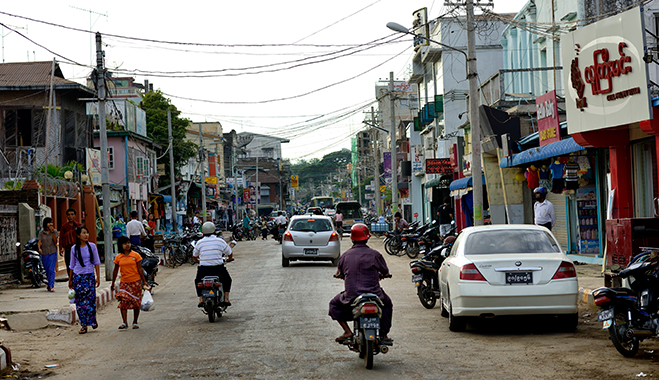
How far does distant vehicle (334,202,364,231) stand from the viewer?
4756 centimetres

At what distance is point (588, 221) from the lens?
19578 millimetres

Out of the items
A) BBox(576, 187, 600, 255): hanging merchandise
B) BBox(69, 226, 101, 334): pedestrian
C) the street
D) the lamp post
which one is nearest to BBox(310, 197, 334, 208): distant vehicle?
the lamp post

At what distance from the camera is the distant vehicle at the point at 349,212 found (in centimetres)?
4756

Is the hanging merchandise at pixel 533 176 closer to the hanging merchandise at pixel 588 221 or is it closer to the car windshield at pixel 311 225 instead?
the hanging merchandise at pixel 588 221

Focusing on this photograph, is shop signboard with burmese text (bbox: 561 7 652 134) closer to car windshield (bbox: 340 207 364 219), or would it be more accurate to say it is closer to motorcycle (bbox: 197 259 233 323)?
motorcycle (bbox: 197 259 233 323)

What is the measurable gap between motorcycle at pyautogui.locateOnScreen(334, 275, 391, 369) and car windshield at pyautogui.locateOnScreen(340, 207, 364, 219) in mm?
40218

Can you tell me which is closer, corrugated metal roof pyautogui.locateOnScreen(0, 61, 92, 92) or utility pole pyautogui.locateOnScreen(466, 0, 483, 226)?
utility pole pyautogui.locateOnScreen(466, 0, 483, 226)

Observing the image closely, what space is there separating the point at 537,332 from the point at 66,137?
99.5ft

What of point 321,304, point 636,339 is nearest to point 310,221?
point 321,304

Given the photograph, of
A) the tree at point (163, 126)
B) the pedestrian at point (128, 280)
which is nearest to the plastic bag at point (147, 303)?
the pedestrian at point (128, 280)

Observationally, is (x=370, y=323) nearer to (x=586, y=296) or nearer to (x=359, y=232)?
(x=359, y=232)

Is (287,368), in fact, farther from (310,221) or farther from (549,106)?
(310,221)

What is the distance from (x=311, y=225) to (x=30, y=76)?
61.7 feet

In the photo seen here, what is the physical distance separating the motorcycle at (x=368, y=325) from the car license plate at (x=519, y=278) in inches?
95.0
